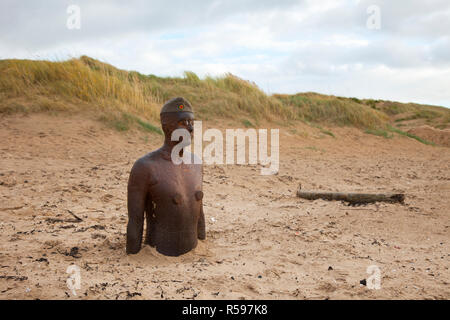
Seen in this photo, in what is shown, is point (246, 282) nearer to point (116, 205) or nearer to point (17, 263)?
point (17, 263)

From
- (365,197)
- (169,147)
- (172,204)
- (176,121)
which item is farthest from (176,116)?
(365,197)

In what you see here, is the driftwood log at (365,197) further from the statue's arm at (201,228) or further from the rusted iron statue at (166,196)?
the rusted iron statue at (166,196)

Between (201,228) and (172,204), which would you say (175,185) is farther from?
(201,228)

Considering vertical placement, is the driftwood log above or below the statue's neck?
below

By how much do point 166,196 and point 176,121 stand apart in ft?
2.12

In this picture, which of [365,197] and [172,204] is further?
[365,197]

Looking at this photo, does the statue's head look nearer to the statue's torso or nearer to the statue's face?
the statue's face

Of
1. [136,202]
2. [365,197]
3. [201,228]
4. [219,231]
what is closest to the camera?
[136,202]

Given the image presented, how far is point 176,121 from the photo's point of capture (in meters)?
3.64

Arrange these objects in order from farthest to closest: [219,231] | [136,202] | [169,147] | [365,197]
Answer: [365,197], [219,231], [169,147], [136,202]

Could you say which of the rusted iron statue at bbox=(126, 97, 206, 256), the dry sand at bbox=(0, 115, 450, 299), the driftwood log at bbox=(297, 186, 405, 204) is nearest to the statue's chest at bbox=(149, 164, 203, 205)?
the rusted iron statue at bbox=(126, 97, 206, 256)

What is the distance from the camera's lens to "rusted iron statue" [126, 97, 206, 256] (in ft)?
11.8

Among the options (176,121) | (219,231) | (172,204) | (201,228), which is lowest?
(219,231)

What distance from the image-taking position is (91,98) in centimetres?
997
